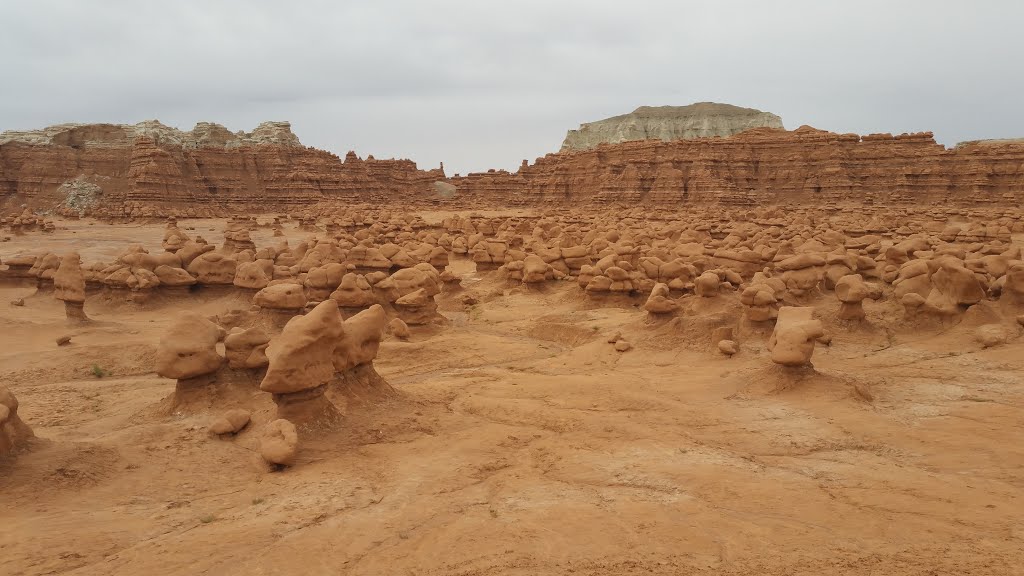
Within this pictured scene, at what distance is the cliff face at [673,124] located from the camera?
7194cm

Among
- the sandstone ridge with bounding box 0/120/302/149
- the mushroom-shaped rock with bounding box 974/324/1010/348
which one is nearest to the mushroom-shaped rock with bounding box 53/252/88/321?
the mushroom-shaped rock with bounding box 974/324/1010/348

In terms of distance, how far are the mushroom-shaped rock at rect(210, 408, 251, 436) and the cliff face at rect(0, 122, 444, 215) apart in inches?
1730

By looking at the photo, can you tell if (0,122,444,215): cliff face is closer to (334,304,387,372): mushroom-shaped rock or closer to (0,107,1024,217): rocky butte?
(0,107,1024,217): rocky butte

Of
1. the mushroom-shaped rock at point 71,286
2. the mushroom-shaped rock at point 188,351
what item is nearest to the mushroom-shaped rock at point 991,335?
the mushroom-shaped rock at point 188,351

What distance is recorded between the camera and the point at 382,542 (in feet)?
15.0

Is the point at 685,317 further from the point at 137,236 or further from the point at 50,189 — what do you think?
the point at 50,189

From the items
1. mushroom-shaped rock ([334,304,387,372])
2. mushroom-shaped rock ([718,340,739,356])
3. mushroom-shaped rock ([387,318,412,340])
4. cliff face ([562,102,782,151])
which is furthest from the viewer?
cliff face ([562,102,782,151])

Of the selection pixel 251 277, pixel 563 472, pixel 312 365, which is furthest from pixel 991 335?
pixel 251 277

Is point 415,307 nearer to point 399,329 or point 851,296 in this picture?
point 399,329

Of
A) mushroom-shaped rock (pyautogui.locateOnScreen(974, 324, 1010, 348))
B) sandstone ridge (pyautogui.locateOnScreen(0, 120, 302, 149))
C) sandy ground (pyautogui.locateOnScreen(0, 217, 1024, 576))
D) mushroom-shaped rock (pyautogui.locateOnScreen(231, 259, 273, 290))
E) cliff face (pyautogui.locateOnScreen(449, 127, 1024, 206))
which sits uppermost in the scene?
sandstone ridge (pyautogui.locateOnScreen(0, 120, 302, 149))

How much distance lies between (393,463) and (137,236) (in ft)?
108

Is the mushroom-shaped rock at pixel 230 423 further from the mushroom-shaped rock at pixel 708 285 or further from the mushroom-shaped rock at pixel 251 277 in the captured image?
the mushroom-shaped rock at pixel 708 285

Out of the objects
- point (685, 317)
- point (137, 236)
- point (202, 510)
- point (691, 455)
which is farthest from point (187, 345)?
point (137, 236)

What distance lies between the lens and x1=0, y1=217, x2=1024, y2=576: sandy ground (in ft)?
14.1
